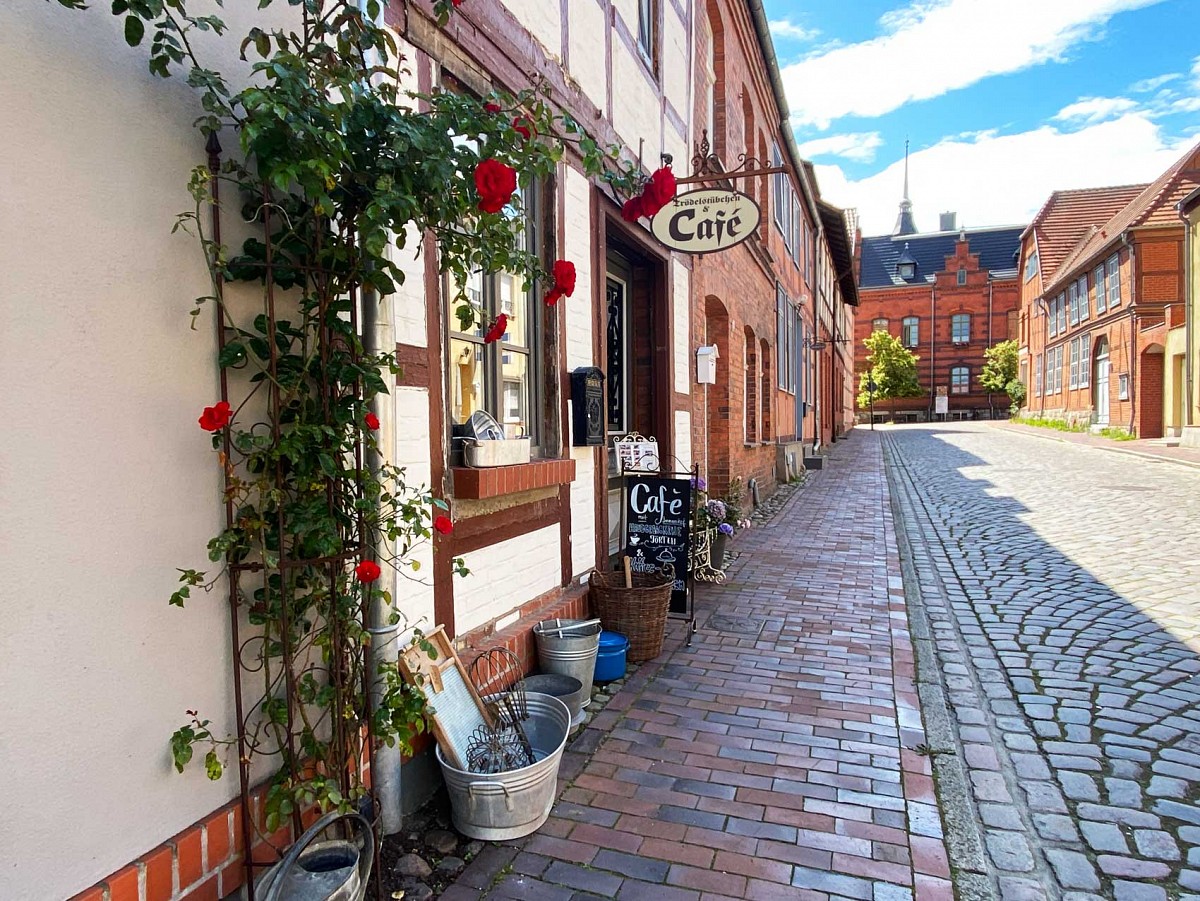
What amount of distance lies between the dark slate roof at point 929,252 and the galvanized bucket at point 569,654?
60.0 metres

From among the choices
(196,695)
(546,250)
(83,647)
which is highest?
(546,250)

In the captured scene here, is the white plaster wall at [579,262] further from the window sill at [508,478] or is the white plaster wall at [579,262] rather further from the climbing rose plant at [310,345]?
the climbing rose plant at [310,345]

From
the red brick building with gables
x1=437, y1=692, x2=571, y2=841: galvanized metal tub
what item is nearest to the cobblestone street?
x1=437, y1=692, x2=571, y2=841: galvanized metal tub

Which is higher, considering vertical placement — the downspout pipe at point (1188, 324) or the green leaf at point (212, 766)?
the downspout pipe at point (1188, 324)

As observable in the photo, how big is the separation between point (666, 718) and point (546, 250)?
2579 mm

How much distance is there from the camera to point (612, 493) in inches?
235

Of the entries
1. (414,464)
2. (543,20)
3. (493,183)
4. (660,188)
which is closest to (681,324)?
(543,20)

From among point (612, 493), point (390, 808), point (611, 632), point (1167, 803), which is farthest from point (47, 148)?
point (612, 493)

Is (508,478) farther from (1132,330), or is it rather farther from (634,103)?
(1132,330)

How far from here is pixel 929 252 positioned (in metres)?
60.8

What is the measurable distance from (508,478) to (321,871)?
1.71 metres

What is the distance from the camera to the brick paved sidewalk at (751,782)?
240cm

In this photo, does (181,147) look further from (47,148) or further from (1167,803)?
(1167,803)

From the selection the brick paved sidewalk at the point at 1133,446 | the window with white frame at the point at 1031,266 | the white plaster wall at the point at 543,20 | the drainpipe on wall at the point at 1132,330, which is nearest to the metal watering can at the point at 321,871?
the white plaster wall at the point at 543,20
